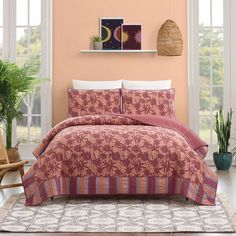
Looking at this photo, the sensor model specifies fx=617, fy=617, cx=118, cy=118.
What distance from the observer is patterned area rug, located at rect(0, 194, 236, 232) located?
4.26m

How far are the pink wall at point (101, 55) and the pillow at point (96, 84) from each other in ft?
0.84

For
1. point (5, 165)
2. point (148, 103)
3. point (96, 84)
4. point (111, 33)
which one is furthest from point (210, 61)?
point (5, 165)

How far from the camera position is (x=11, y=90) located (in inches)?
279

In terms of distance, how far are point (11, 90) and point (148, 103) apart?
160cm

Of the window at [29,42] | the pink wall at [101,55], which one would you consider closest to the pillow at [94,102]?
the pink wall at [101,55]

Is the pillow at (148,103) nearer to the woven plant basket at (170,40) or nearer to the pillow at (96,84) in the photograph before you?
the pillow at (96,84)

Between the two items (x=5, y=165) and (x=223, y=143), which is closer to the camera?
(x=5, y=165)

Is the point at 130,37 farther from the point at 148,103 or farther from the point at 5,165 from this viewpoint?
the point at 5,165

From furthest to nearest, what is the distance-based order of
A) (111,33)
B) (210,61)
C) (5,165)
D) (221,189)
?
(210,61)
(111,33)
(221,189)
(5,165)

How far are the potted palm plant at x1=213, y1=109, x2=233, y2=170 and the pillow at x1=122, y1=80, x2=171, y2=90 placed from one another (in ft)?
2.37

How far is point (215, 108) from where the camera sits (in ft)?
25.9

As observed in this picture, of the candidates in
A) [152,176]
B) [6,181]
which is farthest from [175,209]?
[6,181]

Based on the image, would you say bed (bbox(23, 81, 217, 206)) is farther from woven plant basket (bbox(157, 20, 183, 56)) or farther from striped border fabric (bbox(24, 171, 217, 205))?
woven plant basket (bbox(157, 20, 183, 56))

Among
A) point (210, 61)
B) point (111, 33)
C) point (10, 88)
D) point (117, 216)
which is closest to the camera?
point (117, 216)
